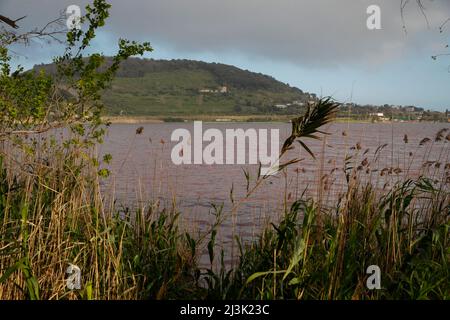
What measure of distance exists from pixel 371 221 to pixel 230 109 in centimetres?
5351

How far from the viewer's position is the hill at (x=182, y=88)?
70.0 metres

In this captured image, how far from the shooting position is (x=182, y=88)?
332 ft

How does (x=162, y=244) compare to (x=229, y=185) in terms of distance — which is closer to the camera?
(x=162, y=244)

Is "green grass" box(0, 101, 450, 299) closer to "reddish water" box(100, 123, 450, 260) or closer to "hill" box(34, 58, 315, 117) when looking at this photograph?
"reddish water" box(100, 123, 450, 260)

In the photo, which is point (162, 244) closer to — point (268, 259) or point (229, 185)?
point (268, 259)

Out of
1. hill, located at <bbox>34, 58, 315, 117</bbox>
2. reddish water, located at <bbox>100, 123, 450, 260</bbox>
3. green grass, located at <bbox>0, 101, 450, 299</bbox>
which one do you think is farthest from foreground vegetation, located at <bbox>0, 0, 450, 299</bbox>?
hill, located at <bbox>34, 58, 315, 117</bbox>

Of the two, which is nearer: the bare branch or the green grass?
the green grass

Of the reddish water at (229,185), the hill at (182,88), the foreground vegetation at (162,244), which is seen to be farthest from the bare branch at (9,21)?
the hill at (182,88)

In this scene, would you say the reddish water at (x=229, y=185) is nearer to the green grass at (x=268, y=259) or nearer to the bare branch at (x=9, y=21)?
the green grass at (x=268, y=259)

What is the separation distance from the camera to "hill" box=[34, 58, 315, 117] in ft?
230

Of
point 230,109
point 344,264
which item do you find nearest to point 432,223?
point 344,264

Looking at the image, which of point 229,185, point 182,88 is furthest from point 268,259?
point 182,88
